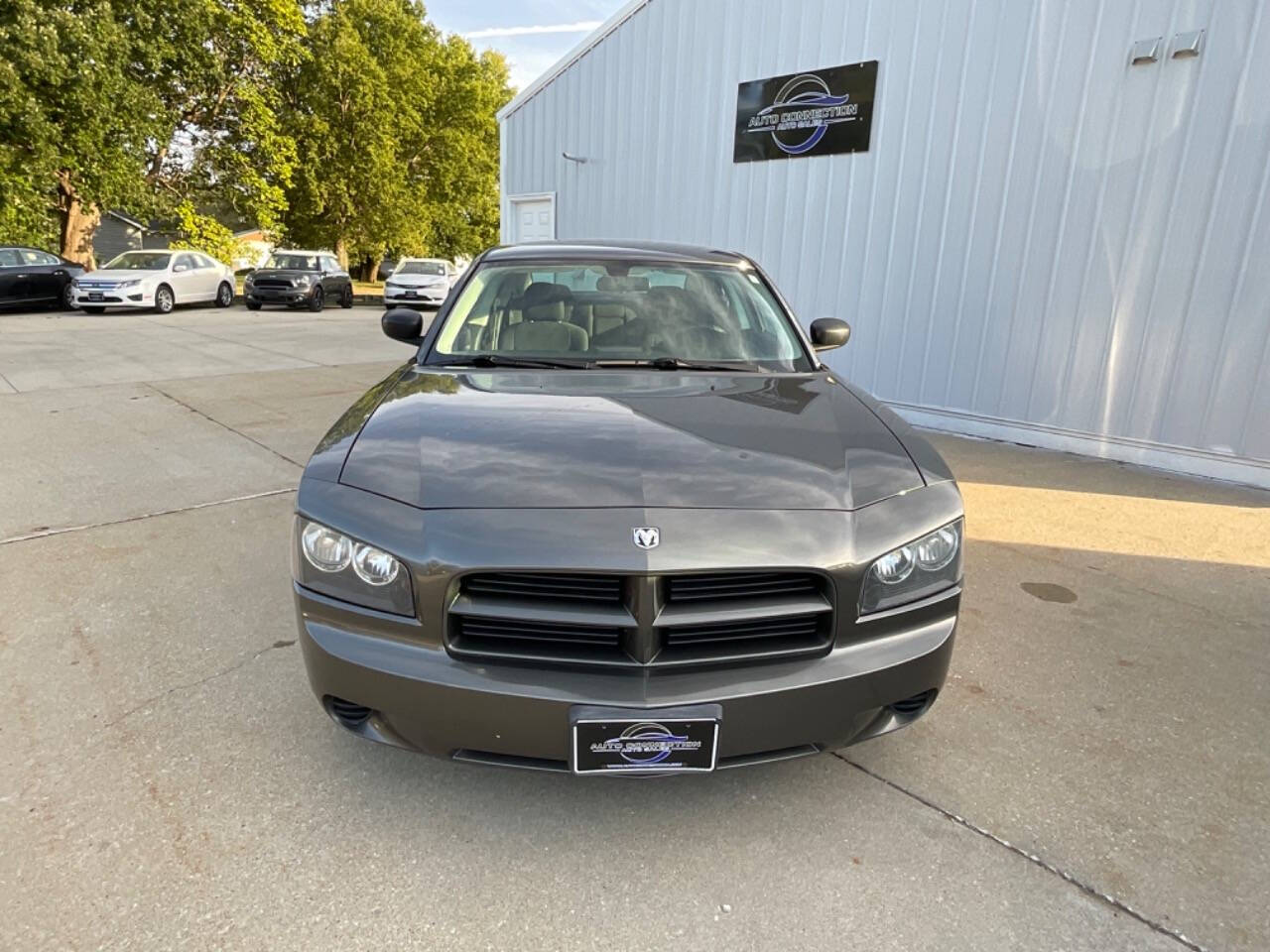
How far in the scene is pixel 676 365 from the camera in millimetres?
2971

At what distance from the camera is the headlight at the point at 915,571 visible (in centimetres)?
193

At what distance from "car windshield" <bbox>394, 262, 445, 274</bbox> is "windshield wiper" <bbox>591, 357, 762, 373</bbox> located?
21773 mm

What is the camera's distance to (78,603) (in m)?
3.34

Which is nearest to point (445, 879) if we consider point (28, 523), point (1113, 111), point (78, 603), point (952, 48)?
point (78, 603)

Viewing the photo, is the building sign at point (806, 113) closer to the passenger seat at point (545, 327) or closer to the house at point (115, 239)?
the passenger seat at point (545, 327)

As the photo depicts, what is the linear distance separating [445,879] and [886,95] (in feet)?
25.6

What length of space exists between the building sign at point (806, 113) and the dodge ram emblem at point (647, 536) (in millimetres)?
7092

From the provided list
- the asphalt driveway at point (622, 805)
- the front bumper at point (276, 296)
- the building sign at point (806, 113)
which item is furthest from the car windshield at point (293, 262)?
the asphalt driveway at point (622, 805)

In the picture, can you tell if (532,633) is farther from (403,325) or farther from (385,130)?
(385,130)

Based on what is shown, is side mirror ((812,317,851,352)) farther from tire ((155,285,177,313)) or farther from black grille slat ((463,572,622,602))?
tire ((155,285,177,313))

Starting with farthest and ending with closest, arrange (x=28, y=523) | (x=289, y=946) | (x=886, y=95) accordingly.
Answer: (x=886, y=95)
(x=28, y=523)
(x=289, y=946)

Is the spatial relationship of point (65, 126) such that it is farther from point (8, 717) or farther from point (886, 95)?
point (8, 717)

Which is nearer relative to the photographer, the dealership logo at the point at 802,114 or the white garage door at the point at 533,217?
the dealership logo at the point at 802,114

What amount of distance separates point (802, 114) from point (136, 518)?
7.16m
